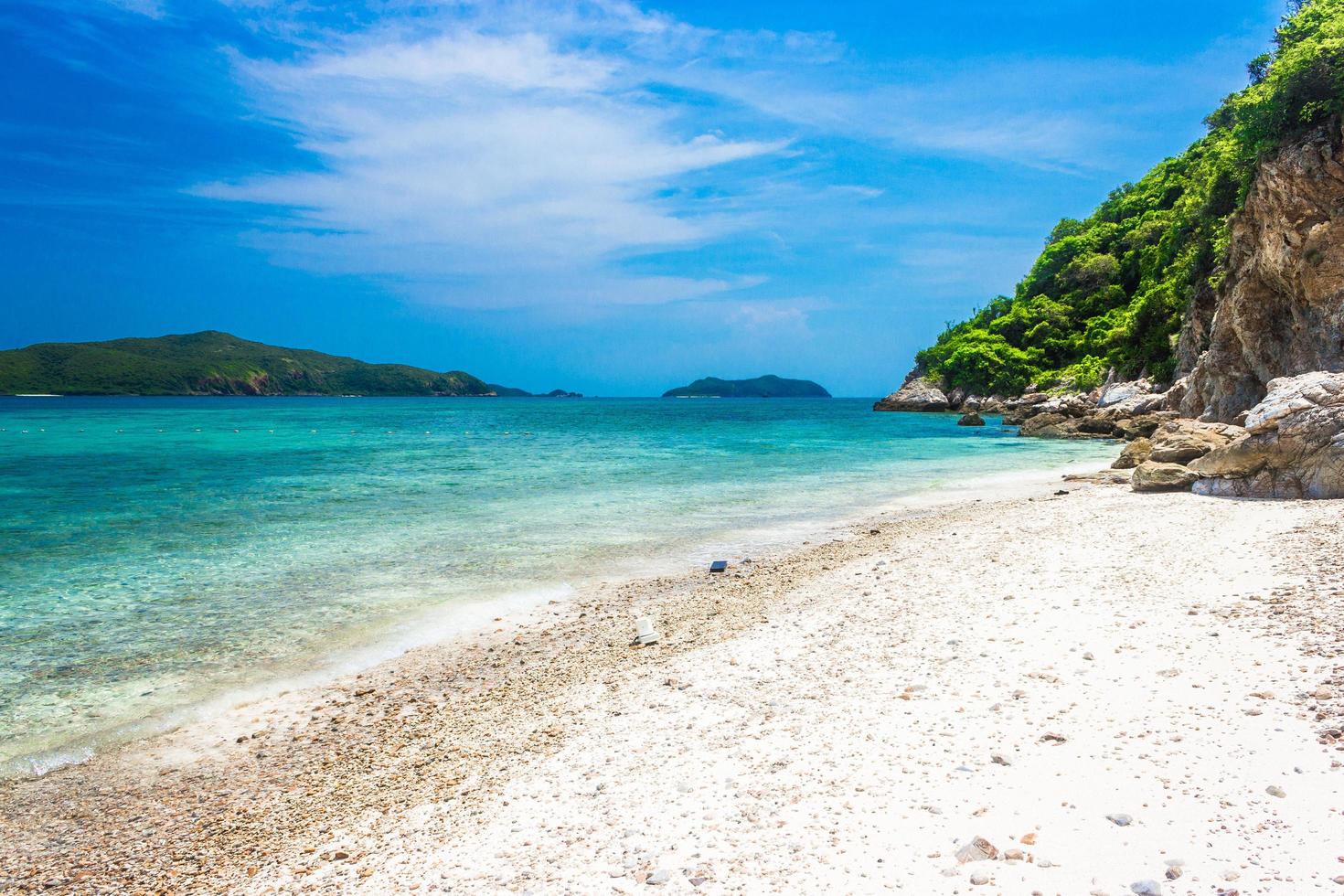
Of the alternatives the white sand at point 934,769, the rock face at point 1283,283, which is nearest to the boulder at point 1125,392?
the rock face at point 1283,283

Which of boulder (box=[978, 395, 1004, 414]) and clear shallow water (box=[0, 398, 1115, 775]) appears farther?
boulder (box=[978, 395, 1004, 414])

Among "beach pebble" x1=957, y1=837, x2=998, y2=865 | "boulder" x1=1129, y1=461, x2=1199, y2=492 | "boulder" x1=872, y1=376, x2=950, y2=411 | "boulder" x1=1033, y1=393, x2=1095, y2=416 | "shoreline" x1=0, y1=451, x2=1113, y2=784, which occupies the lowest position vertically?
"shoreline" x1=0, y1=451, x2=1113, y2=784

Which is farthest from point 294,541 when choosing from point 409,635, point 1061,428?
point 1061,428

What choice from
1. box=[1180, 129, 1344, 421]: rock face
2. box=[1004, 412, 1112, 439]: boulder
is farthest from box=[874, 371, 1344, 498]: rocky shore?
box=[1004, 412, 1112, 439]: boulder

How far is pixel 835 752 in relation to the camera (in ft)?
18.1

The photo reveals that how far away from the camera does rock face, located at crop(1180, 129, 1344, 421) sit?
78.6 feet

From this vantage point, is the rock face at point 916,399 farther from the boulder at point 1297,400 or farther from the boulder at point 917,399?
the boulder at point 1297,400

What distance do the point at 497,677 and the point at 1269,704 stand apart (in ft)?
24.0

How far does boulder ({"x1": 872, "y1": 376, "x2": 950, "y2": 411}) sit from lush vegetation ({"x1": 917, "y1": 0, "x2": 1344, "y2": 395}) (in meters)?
2.36

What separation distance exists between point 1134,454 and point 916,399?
75.4 meters

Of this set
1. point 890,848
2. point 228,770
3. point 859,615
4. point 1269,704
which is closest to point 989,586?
point 859,615

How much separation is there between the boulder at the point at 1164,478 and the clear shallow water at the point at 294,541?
647cm

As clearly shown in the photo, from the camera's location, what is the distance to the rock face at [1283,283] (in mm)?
23953

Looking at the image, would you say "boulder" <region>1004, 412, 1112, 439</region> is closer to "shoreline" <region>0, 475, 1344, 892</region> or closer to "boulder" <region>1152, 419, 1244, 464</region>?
"boulder" <region>1152, 419, 1244, 464</region>
